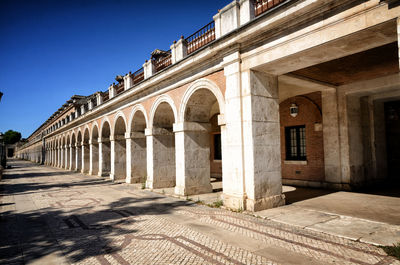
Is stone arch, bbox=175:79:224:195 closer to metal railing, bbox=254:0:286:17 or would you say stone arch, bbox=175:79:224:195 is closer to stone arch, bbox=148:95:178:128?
stone arch, bbox=148:95:178:128

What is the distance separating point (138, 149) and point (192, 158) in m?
5.18

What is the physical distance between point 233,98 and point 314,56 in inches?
92.8

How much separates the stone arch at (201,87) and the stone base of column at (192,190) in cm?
272

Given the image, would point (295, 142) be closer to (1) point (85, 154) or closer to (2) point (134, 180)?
(2) point (134, 180)

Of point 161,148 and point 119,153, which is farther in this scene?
point 119,153

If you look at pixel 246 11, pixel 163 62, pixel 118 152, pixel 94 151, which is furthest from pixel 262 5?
pixel 94 151

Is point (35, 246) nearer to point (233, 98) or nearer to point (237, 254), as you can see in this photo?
point (237, 254)

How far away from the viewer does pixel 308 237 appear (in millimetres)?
4871

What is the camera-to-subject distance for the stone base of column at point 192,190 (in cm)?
955

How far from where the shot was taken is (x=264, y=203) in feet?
22.8

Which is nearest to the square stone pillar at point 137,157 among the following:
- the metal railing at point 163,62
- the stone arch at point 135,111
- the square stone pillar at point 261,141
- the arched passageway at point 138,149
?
the arched passageway at point 138,149

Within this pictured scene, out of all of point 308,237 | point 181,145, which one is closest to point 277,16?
point 308,237

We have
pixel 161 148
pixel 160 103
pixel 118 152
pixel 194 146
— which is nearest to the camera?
pixel 194 146

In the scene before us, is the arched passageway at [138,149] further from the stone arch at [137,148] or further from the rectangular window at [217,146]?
the rectangular window at [217,146]
